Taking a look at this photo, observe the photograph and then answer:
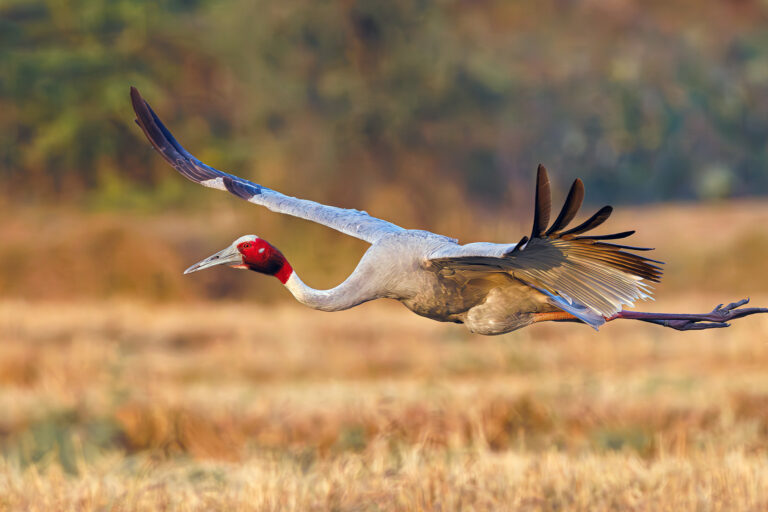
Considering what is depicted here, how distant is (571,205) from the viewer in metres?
4.00

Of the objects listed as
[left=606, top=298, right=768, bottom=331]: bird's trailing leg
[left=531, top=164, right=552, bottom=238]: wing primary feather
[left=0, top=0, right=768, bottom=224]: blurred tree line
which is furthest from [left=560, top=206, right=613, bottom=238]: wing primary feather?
[left=0, top=0, right=768, bottom=224]: blurred tree line

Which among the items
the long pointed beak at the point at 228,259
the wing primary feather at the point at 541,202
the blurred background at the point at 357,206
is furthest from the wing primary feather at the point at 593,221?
the blurred background at the point at 357,206

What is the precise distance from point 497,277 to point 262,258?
0.97 m

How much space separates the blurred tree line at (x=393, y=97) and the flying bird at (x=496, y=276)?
14709 mm

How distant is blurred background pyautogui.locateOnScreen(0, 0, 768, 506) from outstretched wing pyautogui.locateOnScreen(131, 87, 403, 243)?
266cm

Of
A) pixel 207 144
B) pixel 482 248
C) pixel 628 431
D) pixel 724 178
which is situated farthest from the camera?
pixel 724 178

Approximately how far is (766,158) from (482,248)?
2556cm

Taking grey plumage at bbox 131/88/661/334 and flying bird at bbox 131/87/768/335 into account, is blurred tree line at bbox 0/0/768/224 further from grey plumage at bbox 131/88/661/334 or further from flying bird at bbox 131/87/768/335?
grey plumage at bbox 131/88/661/334

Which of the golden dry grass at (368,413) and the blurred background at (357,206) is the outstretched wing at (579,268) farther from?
the blurred background at (357,206)

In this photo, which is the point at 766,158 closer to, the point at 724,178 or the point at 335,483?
the point at 724,178

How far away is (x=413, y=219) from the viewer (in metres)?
19.8

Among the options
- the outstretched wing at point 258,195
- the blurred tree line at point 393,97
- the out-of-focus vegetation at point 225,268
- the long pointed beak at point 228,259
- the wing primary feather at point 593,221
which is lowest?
the long pointed beak at point 228,259

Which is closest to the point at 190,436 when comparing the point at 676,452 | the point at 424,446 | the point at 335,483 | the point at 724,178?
the point at 424,446

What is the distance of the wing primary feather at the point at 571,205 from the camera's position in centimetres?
387
